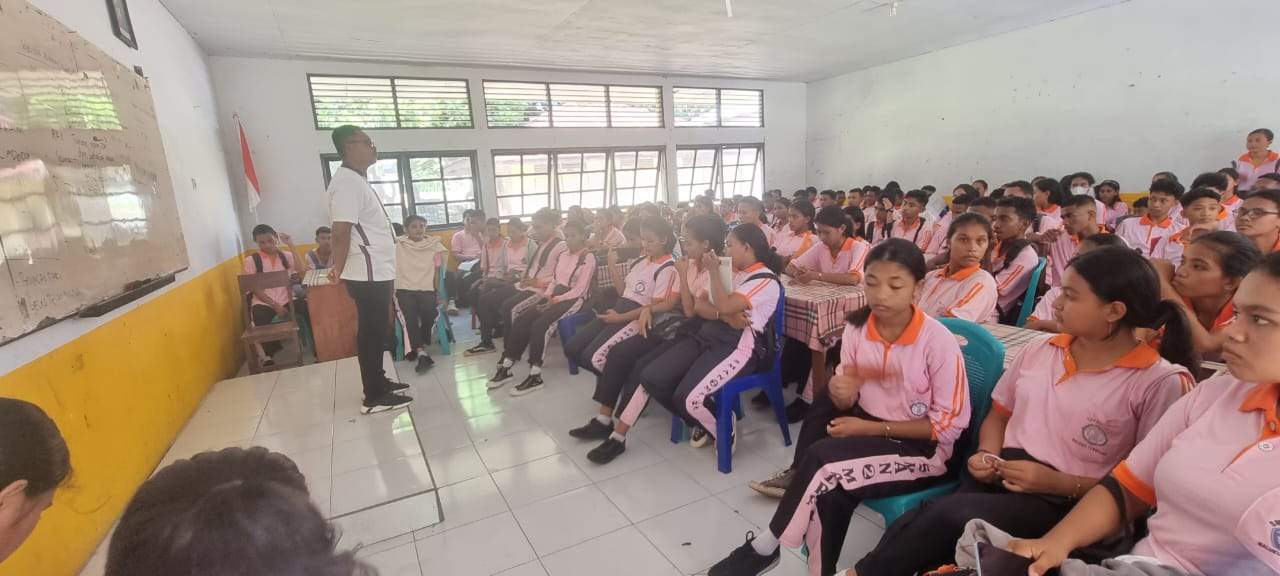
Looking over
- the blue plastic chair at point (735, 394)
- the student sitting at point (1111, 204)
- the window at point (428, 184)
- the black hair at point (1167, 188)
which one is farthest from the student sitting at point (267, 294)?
the student sitting at point (1111, 204)

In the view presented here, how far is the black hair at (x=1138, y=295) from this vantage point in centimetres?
126

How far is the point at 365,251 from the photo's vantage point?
9.62 ft

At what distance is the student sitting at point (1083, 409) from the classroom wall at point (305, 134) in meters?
5.73

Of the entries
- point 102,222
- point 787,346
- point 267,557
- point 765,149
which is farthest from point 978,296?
point 765,149

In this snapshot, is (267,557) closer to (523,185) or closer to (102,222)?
(102,222)

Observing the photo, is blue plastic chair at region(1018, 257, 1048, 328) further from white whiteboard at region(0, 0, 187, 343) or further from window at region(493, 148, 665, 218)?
window at region(493, 148, 665, 218)

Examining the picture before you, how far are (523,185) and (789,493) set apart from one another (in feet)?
23.3

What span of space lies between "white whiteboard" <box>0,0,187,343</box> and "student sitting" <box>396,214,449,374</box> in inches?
61.0

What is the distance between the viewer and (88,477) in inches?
77.5

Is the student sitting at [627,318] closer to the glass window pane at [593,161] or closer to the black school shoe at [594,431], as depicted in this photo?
the black school shoe at [594,431]

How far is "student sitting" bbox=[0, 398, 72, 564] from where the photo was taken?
82 cm

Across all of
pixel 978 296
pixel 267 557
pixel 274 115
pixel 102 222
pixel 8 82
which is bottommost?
pixel 978 296

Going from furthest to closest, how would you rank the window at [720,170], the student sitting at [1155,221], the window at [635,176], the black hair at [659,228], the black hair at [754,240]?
the window at [720,170] < the window at [635,176] < the student sitting at [1155,221] < the black hair at [659,228] < the black hair at [754,240]

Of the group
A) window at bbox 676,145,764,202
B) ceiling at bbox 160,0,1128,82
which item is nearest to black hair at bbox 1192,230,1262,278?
ceiling at bbox 160,0,1128,82
